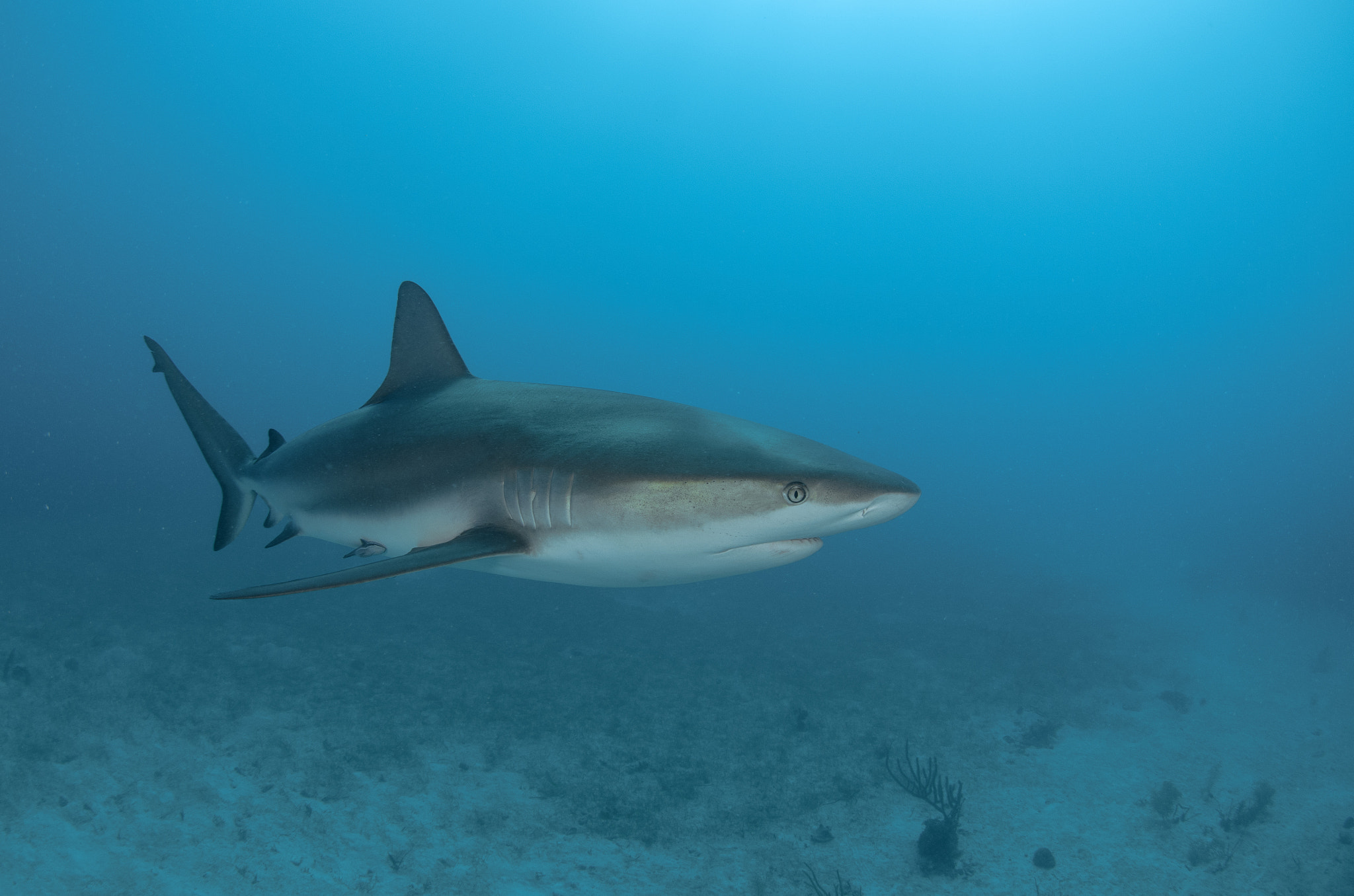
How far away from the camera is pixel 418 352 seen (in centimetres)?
352

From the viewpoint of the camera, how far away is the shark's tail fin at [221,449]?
4078mm

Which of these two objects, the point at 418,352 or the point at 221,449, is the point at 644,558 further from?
the point at 221,449

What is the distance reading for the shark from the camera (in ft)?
6.31

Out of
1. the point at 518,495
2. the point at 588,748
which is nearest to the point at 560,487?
the point at 518,495

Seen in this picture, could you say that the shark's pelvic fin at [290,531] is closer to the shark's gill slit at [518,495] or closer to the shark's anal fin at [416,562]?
the shark's anal fin at [416,562]

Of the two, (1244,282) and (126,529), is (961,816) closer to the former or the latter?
(126,529)

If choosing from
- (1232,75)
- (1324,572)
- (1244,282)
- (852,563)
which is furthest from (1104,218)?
(852,563)

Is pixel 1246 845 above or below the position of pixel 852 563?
below


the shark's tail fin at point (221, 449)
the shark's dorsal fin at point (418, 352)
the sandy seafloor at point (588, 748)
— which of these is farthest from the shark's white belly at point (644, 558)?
the sandy seafloor at point (588, 748)

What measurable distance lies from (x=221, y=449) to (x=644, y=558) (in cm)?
379

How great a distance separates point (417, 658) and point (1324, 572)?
1409 inches

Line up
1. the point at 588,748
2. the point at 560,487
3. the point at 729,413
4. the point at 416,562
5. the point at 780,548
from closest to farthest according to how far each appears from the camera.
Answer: the point at 416,562 → the point at 780,548 → the point at 560,487 → the point at 588,748 → the point at 729,413

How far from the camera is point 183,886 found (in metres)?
4.32

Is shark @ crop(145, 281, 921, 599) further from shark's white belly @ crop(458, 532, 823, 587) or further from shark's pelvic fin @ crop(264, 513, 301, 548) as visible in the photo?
shark's pelvic fin @ crop(264, 513, 301, 548)
